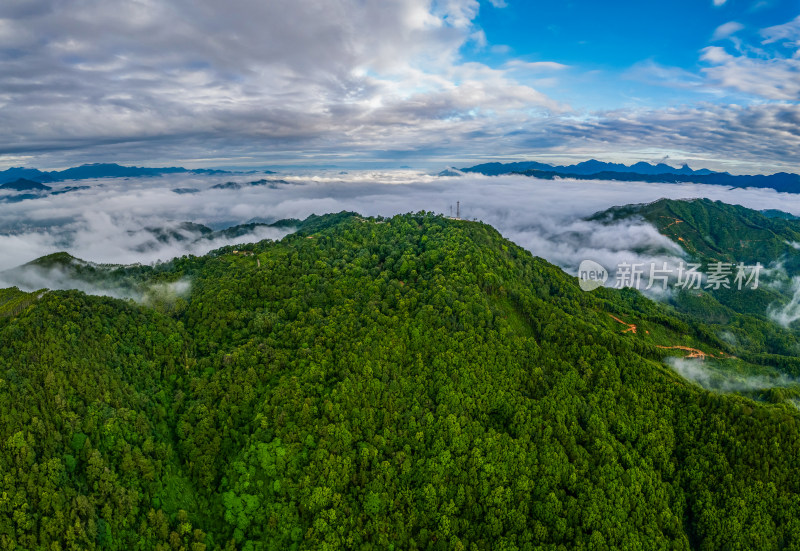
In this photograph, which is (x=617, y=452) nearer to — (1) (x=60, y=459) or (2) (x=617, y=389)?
(2) (x=617, y=389)

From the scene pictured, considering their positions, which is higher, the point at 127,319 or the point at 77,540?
the point at 127,319

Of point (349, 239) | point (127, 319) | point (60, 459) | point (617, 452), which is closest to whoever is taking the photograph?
point (60, 459)

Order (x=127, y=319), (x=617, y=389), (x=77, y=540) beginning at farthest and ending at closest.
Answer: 1. (x=127, y=319)
2. (x=617, y=389)
3. (x=77, y=540)

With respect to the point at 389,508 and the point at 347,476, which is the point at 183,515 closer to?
the point at 347,476

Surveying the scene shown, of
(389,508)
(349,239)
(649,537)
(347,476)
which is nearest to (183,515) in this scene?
(347,476)

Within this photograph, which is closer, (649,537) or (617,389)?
(649,537)

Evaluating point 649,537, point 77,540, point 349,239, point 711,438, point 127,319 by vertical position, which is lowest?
point 649,537
